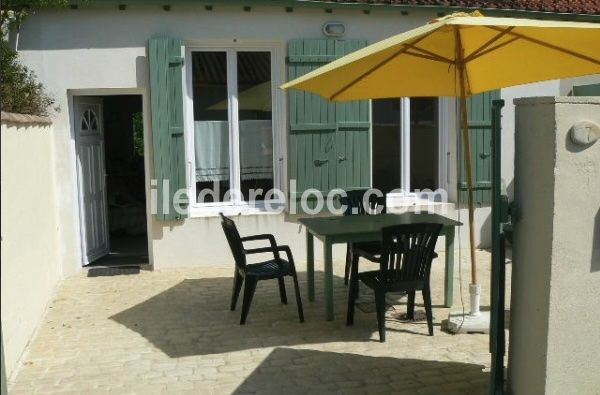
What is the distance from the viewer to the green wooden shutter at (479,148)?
7895 mm

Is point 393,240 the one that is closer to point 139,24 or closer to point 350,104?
point 350,104

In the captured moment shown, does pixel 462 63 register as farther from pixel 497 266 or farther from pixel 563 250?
pixel 563 250

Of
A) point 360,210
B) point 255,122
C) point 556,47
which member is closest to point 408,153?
point 360,210

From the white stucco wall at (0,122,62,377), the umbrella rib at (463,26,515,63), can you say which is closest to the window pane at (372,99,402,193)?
the umbrella rib at (463,26,515,63)

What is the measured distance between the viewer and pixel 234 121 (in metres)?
7.48

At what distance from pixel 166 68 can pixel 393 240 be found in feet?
12.1

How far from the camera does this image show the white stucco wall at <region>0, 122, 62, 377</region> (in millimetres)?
4047

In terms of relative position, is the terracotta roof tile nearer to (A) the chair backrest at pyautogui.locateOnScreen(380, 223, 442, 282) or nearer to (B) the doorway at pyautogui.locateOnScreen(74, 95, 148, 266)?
(B) the doorway at pyautogui.locateOnScreen(74, 95, 148, 266)

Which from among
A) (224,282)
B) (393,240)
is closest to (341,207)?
(224,282)

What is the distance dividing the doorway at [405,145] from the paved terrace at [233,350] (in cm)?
226

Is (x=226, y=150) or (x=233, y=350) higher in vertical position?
(x=226, y=150)

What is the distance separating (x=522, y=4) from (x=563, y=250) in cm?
606

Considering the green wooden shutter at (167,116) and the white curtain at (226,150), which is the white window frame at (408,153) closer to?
the white curtain at (226,150)

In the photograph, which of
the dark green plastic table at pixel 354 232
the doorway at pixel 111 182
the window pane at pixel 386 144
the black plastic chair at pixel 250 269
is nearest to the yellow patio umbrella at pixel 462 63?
the dark green plastic table at pixel 354 232
